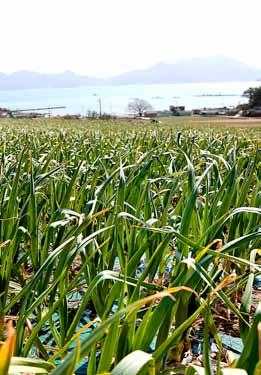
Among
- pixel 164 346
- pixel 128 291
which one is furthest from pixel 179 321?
pixel 164 346

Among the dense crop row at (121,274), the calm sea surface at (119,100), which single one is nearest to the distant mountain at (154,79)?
the calm sea surface at (119,100)

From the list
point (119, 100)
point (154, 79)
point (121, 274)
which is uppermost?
point (154, 79)

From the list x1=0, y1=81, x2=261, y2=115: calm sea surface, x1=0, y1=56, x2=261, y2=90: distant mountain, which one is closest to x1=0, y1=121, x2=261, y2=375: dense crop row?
x1=0, y1=81, x2=261, y2=115: calm sea surface

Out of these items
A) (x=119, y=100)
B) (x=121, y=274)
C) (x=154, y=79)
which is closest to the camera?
(x=121, y=274)

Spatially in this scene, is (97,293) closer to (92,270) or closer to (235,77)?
(92,270)

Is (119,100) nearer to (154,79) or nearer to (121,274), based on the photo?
(121,274)

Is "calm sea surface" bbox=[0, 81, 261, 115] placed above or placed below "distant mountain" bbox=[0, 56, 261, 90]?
below

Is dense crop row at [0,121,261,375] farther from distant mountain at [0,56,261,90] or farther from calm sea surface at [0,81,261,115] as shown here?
distant mountain at [0,56,261,90]

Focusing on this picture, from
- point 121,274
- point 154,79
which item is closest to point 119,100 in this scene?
point 121,274

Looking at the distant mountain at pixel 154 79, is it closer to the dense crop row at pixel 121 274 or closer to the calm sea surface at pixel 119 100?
the calm sea surface at pixel 119 100

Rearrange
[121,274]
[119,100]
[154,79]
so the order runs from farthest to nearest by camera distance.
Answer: [154,79]
[119,100]
[121,274]

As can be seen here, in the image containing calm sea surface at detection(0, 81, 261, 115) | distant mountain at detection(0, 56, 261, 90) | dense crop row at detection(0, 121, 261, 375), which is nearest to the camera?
dense crop row at detection(0, 121, 261, 375)

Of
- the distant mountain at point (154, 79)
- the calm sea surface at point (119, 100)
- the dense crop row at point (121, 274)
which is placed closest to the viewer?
the dense crop row at point (121, 274)

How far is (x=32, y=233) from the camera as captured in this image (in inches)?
54.0
